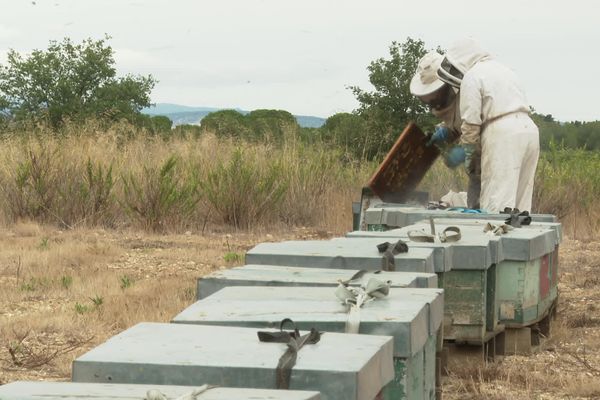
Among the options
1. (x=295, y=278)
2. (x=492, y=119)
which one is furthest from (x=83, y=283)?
(x=295, y=278)

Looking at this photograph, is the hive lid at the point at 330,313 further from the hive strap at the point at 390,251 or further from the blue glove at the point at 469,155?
the blue glove at the point at 469,155

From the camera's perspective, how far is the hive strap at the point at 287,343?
2934 mm

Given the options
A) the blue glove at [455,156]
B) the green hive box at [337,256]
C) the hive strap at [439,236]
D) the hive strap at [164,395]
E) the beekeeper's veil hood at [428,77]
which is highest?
the beekeeper's veil hood at [428,77]

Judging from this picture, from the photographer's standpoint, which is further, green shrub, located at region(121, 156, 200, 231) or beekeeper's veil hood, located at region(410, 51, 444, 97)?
green shrub, located at region(121, 156, 200, 231)

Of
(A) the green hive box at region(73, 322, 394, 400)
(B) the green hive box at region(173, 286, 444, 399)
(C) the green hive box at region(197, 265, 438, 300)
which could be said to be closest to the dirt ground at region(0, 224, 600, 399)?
(C) the green hive box at region(197, 265, 438, 300)

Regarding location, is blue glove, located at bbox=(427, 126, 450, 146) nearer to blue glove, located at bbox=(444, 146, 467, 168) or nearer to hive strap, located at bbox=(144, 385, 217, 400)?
blue glove, located at bbox=(444, 146, 467, 168)

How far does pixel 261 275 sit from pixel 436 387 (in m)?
0.89

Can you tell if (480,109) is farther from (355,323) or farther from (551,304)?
(355,323)

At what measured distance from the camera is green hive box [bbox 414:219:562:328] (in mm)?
6648

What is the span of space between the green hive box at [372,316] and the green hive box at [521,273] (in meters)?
2.55

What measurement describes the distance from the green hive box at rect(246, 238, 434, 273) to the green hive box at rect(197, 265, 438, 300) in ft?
0.78

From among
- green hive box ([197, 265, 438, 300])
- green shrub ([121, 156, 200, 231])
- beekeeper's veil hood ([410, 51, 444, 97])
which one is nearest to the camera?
green hive box ([197, 265, 438, 300])

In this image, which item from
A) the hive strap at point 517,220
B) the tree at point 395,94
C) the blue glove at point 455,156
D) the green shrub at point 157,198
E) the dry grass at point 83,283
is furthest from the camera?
the tree at point 395,94

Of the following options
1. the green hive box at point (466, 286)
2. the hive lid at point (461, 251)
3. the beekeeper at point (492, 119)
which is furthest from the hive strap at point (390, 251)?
the beekeeper at point (492, 119)
